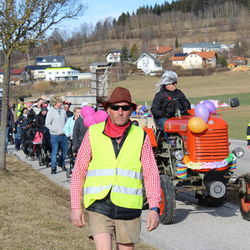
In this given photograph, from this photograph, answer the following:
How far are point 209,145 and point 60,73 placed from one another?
140938 millimetres

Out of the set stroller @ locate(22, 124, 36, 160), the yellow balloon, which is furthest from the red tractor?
stroller @ locate(22, 124, 36, 160)

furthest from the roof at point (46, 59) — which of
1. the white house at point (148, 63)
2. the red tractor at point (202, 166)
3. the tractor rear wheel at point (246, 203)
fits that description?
the tractor rear wheel at point (246, 203)

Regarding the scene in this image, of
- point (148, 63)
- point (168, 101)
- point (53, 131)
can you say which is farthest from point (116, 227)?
point (148, 63)

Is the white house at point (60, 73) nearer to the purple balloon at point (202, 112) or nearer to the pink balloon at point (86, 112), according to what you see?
the pink balloon at point (86, 112)

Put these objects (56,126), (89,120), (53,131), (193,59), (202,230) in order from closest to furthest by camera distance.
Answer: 1. (202,230)
2. (89,120)
3. (56,126)
4. (53,131)
5. (193,59)

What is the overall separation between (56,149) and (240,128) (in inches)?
645

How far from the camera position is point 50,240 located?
6738 mm

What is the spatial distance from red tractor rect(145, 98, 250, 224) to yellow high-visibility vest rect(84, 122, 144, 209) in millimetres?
3672

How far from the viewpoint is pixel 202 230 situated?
25.4 feet

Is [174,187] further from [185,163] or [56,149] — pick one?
[56,149]

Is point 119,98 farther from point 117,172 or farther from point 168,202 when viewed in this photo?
point 168,202

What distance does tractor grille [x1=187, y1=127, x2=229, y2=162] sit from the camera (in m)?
8.14

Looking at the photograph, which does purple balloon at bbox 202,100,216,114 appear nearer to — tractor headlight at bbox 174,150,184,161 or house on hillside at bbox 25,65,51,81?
tractor headlight at bbox 174,150,184,161

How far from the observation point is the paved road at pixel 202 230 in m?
6.93
